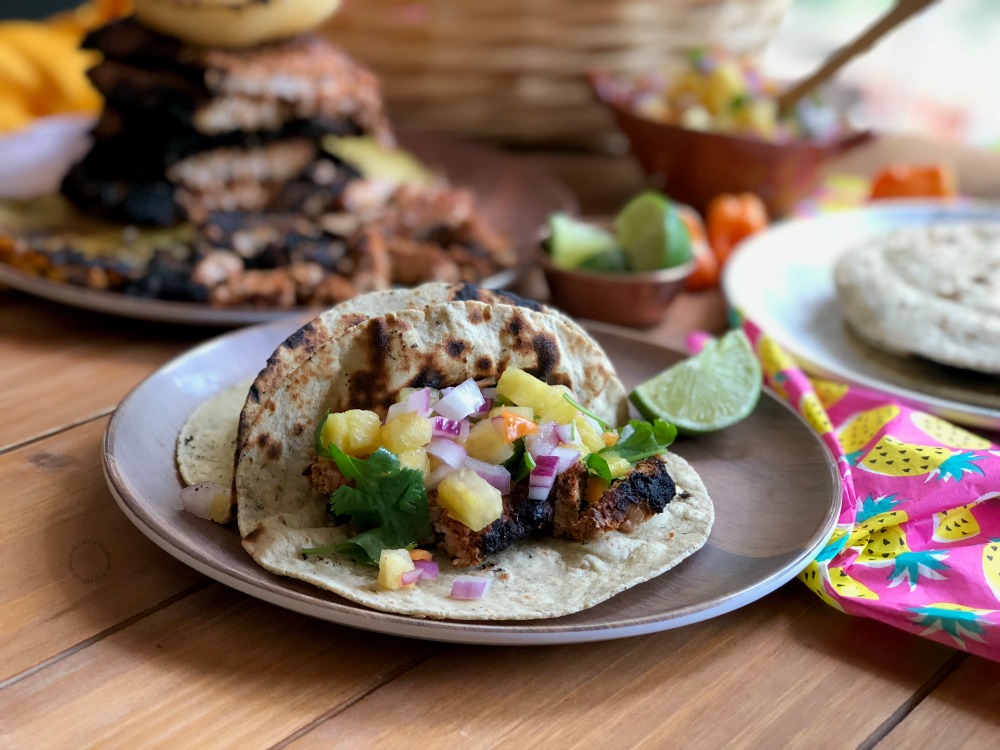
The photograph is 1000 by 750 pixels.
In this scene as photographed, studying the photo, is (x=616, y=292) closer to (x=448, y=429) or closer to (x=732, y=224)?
(x=732, y=224)

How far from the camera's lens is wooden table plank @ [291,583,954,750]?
1.25 m

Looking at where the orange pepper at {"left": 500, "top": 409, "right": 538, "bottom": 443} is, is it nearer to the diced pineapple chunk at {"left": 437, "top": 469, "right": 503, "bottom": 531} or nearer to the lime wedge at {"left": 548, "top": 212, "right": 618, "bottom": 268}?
the diced pineapple chunk at {"left": 437, "top": 469, "right": 503, "bottom": 531}

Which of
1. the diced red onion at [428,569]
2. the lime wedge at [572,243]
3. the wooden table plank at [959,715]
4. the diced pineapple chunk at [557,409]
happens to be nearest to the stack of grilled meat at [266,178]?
the lime wedge at [572,243]

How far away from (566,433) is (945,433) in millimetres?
812

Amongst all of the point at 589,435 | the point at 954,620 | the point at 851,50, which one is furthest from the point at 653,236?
the point at 954,620

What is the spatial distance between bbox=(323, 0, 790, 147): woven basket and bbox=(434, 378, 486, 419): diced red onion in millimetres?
2183

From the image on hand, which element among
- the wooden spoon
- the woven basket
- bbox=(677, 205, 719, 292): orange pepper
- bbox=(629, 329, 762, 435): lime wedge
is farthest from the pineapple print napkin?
the woven basket

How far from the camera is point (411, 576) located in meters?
1.36

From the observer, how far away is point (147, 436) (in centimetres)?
163

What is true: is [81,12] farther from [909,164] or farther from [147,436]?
[909,164]

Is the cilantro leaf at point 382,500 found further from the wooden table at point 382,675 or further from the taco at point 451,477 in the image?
the wooden table at point 382,675

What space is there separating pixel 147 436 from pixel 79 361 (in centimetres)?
68

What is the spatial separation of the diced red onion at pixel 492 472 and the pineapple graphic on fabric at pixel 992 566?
719mm

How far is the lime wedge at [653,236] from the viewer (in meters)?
2.55
